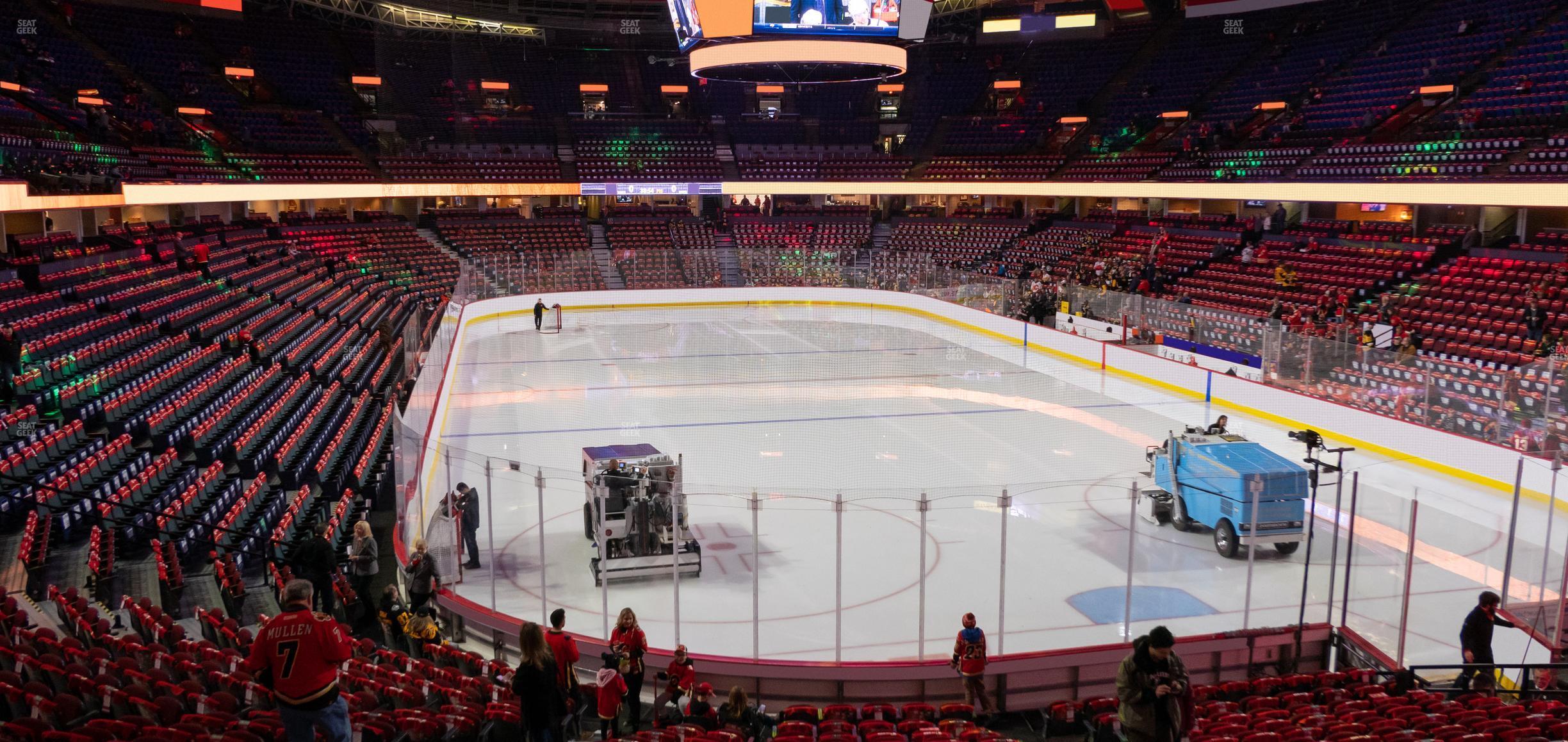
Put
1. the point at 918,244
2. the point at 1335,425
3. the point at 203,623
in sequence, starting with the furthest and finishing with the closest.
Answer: the point at 918,244 → the point at 1335,425 → the point at 203,623

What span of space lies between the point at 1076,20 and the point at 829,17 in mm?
27901

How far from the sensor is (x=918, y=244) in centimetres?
4269

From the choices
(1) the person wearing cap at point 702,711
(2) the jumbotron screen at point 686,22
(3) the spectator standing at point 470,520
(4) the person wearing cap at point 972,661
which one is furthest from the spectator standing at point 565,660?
(2) the jumbotron screen at point 686,22

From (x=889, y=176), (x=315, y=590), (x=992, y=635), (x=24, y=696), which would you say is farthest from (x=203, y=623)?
(x=889, y=176)

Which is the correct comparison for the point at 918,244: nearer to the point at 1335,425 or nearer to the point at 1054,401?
the point at 1054,401

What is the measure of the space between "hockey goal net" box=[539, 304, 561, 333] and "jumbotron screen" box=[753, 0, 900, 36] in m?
12.4

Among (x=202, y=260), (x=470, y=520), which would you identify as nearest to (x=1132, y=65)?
(x=202, y=260)

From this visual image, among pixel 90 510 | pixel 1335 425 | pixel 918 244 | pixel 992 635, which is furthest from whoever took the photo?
pixel 918 244

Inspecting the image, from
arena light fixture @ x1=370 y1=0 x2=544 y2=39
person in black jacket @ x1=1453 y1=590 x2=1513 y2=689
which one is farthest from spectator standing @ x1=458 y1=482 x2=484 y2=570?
arena light fixture @ x1=370 y1=0 x2=544 y2=39

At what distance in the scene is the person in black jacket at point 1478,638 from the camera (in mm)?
8156

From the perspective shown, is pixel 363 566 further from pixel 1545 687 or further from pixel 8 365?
pixel 1545 687

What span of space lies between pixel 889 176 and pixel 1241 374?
88.5 ft

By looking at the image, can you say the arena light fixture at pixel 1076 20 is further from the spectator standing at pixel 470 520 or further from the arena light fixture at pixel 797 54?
the spectator standing at pixel 470 520

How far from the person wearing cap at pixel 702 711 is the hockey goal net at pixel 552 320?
24332mm
